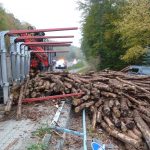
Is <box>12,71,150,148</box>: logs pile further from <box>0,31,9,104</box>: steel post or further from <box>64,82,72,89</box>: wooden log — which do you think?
<box>0,31,9,104</box>: steel post

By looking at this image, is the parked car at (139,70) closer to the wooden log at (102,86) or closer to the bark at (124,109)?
the wooden log at (102,86)

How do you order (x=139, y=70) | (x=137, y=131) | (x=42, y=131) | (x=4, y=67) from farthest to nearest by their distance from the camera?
(x=139, y=70)
(x=4, y=67)
(x=137, y=131)
(x=42, y=131)

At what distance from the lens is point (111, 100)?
11.5 meters

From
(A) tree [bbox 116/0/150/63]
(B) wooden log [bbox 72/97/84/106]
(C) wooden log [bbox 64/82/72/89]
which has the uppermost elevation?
(A) tree [bbox 116/0/150/63]

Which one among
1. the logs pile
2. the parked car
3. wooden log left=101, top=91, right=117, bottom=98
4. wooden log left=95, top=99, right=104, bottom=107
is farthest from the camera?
the parked car

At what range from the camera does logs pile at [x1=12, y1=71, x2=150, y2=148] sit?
10.1m

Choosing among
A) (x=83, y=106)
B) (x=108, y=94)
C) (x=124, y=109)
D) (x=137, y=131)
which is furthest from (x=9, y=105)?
(x=137, y=131)

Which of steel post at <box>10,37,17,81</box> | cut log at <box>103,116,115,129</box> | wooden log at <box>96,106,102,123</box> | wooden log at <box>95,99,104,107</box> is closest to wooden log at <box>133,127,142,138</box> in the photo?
cut log at <box>103,116,115,129</box>

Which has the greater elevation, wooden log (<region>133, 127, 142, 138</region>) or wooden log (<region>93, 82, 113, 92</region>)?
wooden log (<region>93, 82, 113, 92</region>)

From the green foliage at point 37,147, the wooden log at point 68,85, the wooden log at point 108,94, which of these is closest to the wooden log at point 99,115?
the wooden log at point 108,94

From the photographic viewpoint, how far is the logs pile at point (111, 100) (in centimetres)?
1011

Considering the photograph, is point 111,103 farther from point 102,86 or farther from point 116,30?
point 116,30

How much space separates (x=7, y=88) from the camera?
1144cm

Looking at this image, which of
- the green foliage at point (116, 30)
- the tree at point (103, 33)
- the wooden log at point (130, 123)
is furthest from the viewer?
the tree at point (103, 33)
